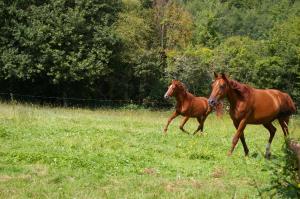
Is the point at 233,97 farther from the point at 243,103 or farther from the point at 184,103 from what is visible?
the point at 184,103

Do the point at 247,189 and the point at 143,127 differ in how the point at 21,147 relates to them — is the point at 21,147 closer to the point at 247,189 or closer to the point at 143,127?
the point at 247,189

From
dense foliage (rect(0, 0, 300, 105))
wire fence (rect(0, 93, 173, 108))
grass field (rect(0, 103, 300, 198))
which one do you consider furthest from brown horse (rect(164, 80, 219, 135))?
wire fence (rect(0, 93, 173, 108))

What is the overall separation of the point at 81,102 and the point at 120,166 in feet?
93.5

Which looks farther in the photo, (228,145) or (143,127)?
(143,127)

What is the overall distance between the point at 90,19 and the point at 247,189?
3064cm

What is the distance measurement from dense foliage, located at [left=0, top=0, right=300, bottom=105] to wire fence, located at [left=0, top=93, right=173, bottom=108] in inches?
22.9

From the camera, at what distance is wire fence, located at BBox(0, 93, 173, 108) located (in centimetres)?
3625

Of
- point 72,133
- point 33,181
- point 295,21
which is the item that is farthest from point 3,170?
point 295,21

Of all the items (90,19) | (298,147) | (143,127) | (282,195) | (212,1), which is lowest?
(143,127)

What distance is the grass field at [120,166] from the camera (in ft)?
27.5

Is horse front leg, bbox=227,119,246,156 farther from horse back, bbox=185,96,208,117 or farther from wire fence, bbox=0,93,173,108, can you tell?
wire fence, bbox=0,93,173,108

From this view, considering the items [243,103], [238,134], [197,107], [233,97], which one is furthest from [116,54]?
[238,134]

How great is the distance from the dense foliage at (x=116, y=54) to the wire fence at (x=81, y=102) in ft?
1.91

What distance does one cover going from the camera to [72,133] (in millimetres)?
16000
